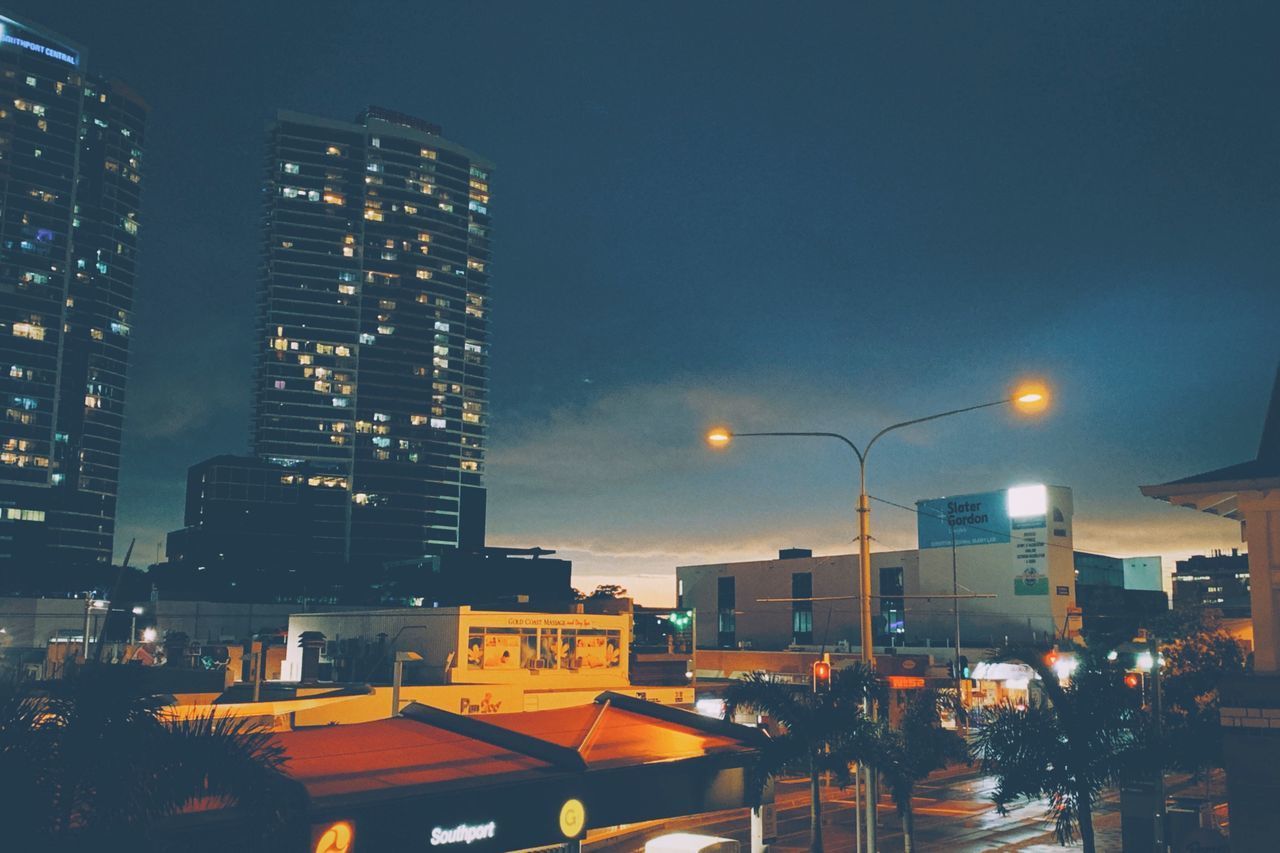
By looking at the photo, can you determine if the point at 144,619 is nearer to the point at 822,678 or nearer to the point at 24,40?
the point at 822,678

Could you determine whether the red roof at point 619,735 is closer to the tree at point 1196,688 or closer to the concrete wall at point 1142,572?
the tree at point 1196,688

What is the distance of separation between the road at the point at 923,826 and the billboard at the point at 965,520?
47.1 metres

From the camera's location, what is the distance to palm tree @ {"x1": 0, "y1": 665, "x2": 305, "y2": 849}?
930cm

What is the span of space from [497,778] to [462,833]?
93cm

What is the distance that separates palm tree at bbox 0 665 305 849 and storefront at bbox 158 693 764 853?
1.35 feet

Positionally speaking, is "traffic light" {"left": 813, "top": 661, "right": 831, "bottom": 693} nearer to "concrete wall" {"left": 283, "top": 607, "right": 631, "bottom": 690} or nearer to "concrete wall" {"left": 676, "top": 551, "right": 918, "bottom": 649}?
"concrete wall" {"left": 283, "top": 607, "right": 631, "bottom": 690}

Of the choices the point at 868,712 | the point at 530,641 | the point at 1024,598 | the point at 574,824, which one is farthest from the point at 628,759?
the point at 1024,598

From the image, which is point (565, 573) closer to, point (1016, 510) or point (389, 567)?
point (389, 567)

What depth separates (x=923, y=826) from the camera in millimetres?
32125

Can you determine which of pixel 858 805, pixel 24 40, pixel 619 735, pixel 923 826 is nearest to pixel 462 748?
pixel 619 735

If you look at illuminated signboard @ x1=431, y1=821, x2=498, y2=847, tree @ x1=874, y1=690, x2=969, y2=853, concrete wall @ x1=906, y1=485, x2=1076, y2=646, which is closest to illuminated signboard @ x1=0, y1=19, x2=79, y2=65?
concrete wall @ x1=906, y1=485, x2=1076, y2=646

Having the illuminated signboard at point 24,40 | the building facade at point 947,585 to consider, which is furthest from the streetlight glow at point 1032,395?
the illuminated signboard at point 24,40

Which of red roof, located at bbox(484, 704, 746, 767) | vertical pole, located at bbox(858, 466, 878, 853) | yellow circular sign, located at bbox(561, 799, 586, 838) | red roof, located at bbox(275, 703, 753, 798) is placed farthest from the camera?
vertical pole, located at bbox(858, 466, 878, 853)

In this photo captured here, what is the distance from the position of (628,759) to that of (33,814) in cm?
758
